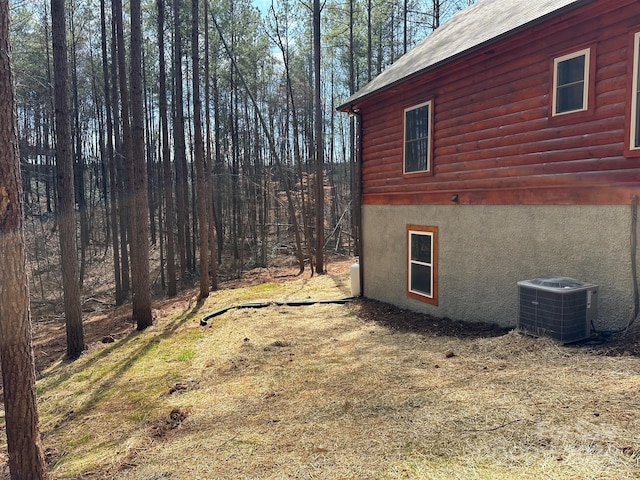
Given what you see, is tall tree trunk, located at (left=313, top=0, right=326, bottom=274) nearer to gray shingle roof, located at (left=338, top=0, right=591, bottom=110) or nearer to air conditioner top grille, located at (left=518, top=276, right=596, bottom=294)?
gray shingle roof, located at (left=338, top=0, right=591, bottom=110)

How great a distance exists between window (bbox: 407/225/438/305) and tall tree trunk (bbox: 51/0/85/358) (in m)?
7.06

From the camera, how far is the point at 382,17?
20.8m

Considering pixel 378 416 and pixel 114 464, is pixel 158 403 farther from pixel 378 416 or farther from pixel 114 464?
pixel 378 416

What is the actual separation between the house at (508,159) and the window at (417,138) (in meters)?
0.03

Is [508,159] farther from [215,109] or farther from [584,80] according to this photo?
[215,109]

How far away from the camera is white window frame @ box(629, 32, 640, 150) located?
471 cm

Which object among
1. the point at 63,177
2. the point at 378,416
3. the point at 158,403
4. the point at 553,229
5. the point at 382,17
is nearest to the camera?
the point at 378,416

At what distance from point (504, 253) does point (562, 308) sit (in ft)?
5.50

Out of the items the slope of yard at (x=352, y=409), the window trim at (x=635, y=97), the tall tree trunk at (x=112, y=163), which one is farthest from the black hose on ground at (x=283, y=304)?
the tall tree trunk at (x=112, y=163)

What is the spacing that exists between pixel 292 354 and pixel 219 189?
19.7 metres

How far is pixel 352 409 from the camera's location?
3961 mm

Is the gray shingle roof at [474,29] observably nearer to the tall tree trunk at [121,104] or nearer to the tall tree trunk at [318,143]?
the tall tree trunk at [318,143]

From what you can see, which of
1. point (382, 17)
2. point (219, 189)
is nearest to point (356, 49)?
point (382, 17)

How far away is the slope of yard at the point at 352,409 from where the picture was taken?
2814 mm
